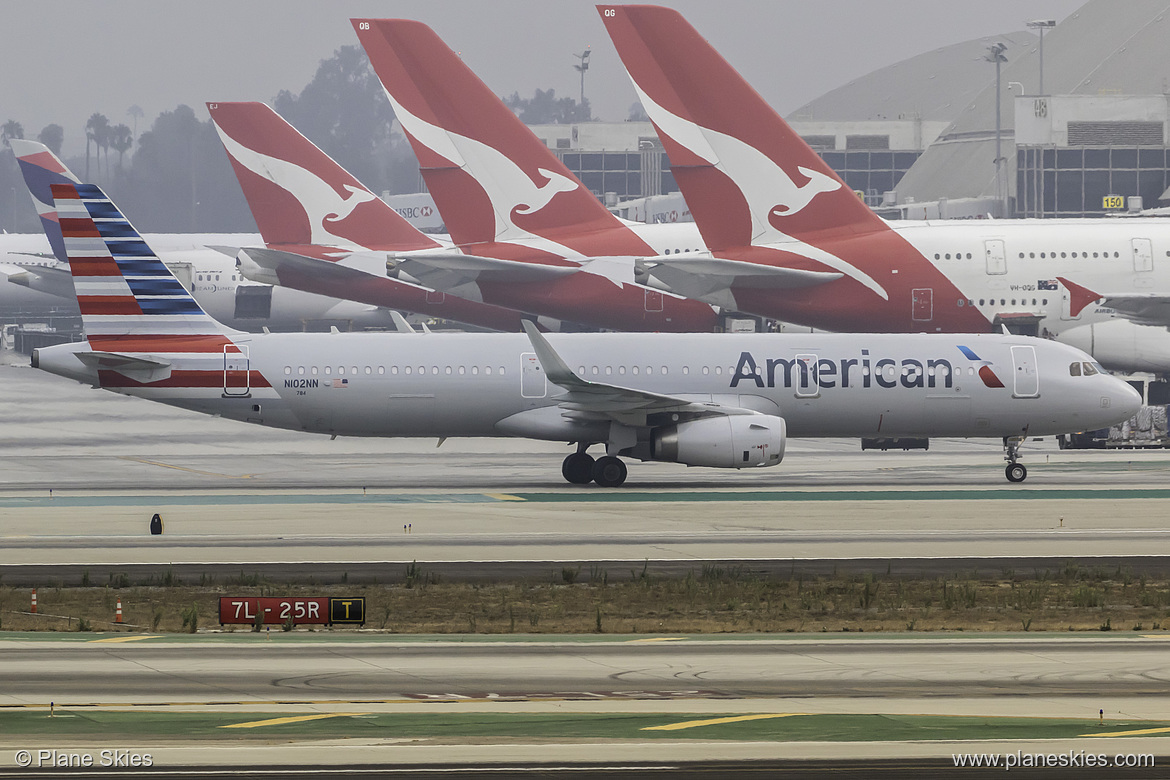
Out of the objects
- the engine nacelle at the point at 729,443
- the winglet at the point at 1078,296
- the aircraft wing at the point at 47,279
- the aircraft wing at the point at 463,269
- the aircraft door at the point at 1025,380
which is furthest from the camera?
the aircraft wing at the point at 47,279

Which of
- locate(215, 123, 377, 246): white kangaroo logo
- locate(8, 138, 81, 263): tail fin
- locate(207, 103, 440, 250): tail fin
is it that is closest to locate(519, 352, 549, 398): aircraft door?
locate(207, 103, 440, 250): tail fin

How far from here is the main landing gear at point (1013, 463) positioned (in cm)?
4141

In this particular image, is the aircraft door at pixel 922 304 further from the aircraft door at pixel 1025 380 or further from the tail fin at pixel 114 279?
the tail fin at pixel 114 279

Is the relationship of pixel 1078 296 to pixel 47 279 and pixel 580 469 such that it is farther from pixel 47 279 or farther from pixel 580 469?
pixel 47 279

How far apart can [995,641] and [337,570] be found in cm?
1156

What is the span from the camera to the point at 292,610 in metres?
22.9

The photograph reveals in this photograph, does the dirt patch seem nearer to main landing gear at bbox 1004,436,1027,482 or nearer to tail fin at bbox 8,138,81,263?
main landing gear at bbox 1004,436,1027,482

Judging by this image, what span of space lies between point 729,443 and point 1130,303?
22171 millimetres

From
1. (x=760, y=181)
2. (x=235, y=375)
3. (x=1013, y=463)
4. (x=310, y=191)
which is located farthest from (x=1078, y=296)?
(x=310, y=191)

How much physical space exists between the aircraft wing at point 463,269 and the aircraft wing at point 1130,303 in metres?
17.8

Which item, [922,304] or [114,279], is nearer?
[114,279]

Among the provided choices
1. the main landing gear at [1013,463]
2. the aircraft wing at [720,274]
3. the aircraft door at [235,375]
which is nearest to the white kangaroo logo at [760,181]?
the aircraft wing at [720,274]

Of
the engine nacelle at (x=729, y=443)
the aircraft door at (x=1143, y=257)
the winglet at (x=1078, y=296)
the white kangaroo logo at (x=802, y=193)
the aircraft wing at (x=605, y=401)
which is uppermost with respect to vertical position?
the white kangaroo logo at (x=802, y=193)

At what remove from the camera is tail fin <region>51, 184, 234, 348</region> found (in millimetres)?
39250
